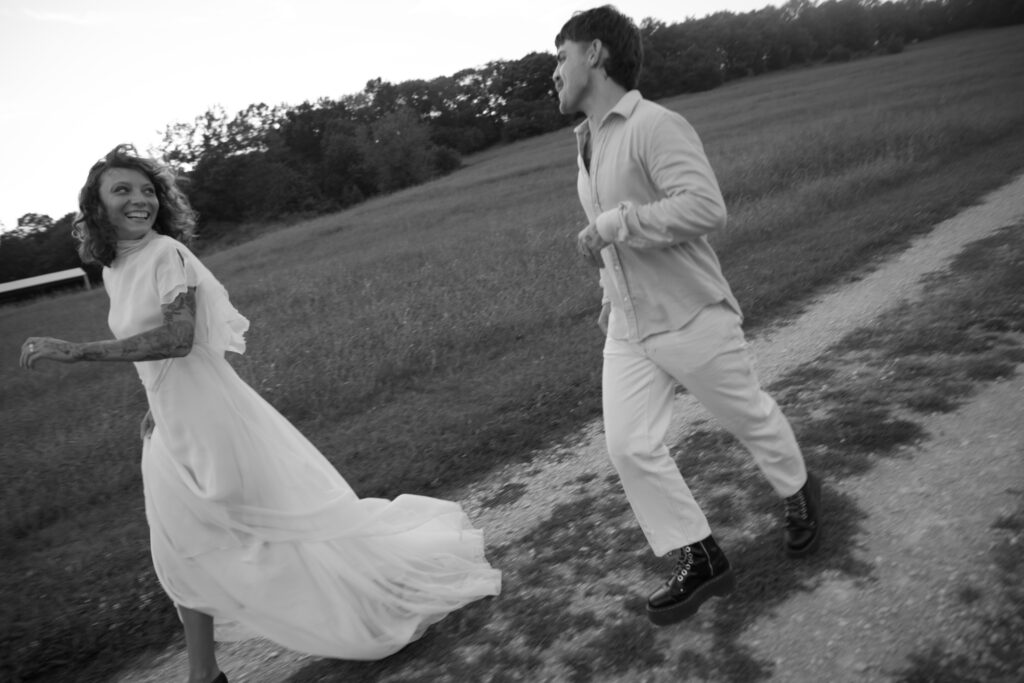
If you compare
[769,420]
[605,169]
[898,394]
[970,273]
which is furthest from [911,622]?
[970,273]

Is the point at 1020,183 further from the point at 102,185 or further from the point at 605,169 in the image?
the point at 102,185

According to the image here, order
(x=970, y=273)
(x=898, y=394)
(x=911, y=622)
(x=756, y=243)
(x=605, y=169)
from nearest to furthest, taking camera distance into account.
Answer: (x=911, y=622) → (x=605, y=169) → (x=898, y=394) → (x=970, y=273) → (x=756, y=243)

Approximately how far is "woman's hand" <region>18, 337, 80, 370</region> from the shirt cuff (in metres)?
2.11

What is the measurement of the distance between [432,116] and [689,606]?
83.9 m

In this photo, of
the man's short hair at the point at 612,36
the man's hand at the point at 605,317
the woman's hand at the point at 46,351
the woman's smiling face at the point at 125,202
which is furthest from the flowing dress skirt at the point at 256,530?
the man's short hair at the point at 612,36

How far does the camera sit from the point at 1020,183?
512 inches

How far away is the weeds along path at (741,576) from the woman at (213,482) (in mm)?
306

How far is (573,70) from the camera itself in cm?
312

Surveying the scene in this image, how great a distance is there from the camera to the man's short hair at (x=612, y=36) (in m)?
3.07

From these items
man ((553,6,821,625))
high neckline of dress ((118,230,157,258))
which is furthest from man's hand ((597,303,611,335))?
high neckline of dress ((118,230,157,258))

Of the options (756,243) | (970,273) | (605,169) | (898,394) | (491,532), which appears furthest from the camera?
(756,243)

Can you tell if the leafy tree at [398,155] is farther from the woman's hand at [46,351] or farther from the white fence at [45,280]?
the woman's hand at [46,351]

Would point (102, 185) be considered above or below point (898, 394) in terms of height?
above

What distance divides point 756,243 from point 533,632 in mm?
10350
